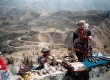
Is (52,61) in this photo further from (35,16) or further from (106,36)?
(35,16)

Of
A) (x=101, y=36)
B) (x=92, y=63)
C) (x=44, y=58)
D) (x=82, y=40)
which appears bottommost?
(x=101, y=36)

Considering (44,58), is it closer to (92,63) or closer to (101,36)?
(92,63)

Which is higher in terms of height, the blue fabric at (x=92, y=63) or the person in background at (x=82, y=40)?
the person in background at (x=82, y=40)

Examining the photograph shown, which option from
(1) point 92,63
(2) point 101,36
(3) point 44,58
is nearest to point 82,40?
(1) point 92,63

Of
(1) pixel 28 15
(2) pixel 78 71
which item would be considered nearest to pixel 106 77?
(2) pixel 78 71

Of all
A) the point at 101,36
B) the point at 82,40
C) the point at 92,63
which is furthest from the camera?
the point at 101,36

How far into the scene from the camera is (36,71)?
8281 millimetres

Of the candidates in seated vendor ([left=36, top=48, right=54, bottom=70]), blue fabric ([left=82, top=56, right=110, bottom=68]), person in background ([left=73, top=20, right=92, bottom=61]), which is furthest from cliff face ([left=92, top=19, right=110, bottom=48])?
seated vendor ([left=36, top=48, right=54, bottom=70])

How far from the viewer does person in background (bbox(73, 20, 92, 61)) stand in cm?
957

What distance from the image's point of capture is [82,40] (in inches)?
381

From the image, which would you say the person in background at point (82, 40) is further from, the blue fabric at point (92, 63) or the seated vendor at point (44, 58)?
the seated vendor at point (44, 58)

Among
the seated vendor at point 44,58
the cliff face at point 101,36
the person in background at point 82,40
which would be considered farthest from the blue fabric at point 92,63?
the cliff face at point 101,36

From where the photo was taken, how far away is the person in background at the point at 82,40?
377 inches

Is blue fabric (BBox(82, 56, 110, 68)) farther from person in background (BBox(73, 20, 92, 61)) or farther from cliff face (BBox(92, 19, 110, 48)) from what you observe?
cliff face (BBox(92, 19, 110, 48))
